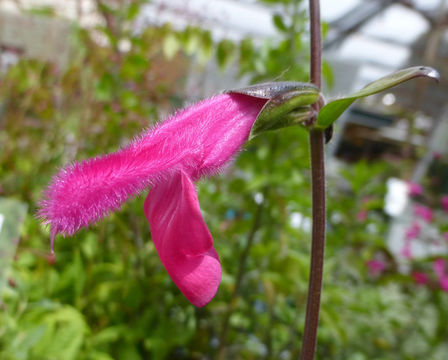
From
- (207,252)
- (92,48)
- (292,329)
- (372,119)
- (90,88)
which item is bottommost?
(372,119)

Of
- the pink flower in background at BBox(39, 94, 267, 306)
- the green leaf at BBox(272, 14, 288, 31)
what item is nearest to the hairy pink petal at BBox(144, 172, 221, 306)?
the pink flower in background at BBox(39, 94, 267, 306)

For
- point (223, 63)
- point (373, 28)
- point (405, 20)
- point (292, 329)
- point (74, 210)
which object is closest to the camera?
point (74, 210)

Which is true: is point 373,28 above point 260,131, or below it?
below

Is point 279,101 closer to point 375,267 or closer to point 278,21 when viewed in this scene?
point 278,21

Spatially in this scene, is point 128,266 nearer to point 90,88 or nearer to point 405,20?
point 90,88

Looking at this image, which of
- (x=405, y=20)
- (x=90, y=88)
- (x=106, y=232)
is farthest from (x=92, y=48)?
(x=405, y=20)

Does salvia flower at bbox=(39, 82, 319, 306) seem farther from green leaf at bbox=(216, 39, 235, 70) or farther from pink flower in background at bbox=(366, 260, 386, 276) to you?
pink flower in background at bbox=(366, 260, 386, 276)

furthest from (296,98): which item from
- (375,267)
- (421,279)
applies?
(375,267)
